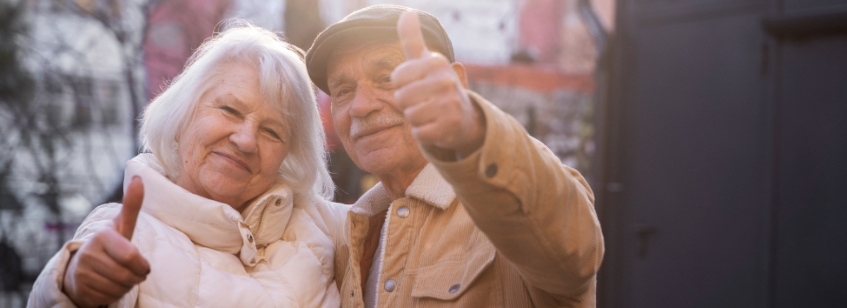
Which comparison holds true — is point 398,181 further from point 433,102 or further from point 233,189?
point 433,102

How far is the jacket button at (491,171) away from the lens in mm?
1560

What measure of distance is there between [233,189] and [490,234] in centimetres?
99

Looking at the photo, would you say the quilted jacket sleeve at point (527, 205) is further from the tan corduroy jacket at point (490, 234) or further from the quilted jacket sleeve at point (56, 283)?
the quilted jacket sleeve at point (56, 283)

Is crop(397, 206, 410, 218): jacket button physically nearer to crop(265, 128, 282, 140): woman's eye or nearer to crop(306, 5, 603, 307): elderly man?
crop(306, 5, 603, 307): elderly man

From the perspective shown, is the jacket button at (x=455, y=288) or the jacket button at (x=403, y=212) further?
the jacket button at (x=403, y=212)

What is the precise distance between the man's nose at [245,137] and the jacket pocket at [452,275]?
63 cm

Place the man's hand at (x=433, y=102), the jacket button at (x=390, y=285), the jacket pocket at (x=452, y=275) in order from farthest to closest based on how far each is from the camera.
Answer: the jacket button at (x=390, y=285) < the jacket pocket at (x=452, y=275) < the man's hand at (x=433, y=102)

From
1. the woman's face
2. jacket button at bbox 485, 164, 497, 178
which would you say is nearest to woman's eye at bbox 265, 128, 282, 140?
the woman's face

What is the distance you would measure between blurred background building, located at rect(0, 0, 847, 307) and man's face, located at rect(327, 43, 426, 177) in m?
1.16

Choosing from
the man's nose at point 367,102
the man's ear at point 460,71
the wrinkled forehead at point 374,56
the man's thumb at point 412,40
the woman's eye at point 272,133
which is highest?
the man's thumb at point 412,40

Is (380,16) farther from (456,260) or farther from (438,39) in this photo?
(456,260)

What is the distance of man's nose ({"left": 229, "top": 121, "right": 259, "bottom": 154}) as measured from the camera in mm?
2385

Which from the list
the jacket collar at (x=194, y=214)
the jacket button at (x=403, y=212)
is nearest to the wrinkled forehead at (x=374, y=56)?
the jacket button at (x=403, y=212)

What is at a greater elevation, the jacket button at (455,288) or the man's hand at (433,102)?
the man's hand at (433,102)
